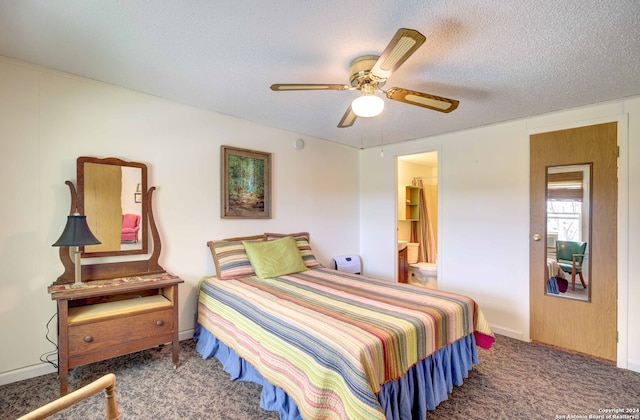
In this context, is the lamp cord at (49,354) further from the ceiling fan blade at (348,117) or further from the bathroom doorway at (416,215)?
the bathroom doorway at (416,215)

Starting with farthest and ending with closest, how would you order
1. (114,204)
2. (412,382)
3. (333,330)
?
(114,204) → (412,382) → (333,330)

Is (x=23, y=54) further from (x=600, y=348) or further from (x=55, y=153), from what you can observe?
(x=600, y=348)

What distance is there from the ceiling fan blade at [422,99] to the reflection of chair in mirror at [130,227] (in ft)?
7.55

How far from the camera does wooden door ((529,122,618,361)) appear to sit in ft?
8.31

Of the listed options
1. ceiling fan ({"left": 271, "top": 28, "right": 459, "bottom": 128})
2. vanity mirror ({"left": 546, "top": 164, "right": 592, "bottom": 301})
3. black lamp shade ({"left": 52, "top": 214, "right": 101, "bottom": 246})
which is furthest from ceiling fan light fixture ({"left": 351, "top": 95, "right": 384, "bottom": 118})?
vanity mirror ({"left": 546, "top": 164, "right": 592, "bottom": 301})

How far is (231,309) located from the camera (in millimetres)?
2227

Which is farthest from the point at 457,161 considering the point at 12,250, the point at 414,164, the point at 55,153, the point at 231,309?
the point at 12,250

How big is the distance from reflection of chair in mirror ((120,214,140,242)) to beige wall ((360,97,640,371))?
131 inches

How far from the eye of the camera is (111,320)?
1994mm

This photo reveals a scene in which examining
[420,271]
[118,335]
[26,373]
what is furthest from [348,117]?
[420,271]

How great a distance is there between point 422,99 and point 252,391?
92.2 inches

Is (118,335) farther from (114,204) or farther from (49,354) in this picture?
(114,204)

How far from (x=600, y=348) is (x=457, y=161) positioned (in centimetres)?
222

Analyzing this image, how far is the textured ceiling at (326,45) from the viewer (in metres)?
1.48
